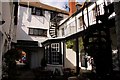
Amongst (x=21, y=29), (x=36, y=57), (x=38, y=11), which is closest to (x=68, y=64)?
(x=36, y=57)

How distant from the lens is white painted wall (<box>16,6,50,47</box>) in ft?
58.8

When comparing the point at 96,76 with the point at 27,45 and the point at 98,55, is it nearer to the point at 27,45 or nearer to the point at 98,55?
the point at 98,55

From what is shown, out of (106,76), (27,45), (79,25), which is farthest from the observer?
(27,45)

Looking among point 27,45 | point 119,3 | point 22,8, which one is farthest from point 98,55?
point 22,8

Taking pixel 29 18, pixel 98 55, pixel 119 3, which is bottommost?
pixel 98 55

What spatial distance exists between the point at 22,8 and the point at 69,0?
18.3 ft

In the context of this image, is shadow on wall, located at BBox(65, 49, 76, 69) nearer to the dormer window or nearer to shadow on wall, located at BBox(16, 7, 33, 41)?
shadow on wall, located at BBox(16, 7, 33, 41)

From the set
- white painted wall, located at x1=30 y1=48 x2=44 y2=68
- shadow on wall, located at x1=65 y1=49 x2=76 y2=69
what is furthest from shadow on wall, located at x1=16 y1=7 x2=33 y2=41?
shadow on wall, located at x1=65 y1=49 x2=76 y2=69

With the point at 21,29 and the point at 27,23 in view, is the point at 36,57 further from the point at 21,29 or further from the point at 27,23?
the point at 27,23

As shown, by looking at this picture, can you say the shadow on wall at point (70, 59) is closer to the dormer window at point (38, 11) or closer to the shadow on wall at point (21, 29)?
the shadow on wall at point (21, 29)

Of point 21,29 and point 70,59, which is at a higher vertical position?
point 21,29

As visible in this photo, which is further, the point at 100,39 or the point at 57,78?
the point at 57,78

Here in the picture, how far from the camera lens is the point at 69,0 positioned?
61.4 ft

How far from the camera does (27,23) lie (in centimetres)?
1838
